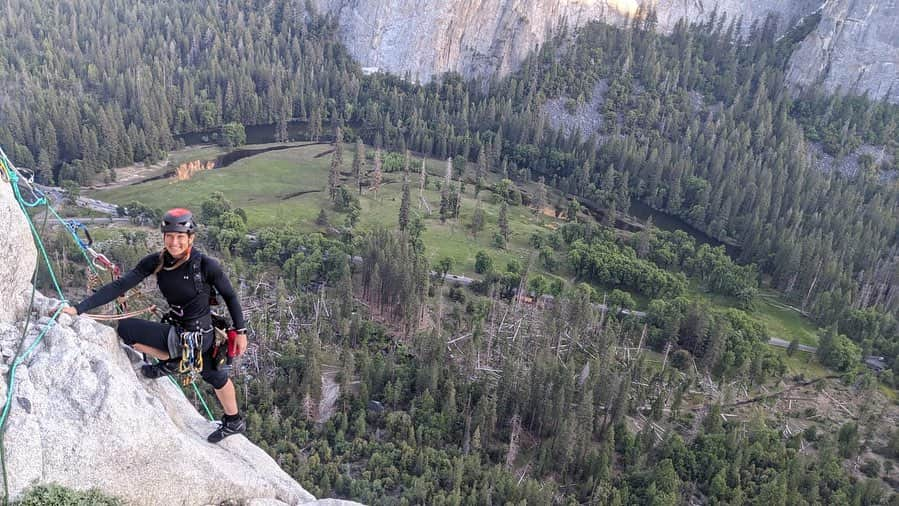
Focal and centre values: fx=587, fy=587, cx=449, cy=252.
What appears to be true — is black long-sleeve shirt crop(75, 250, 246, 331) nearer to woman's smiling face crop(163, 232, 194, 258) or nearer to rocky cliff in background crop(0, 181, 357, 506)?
woman's smiling face crop(163, 232, 194, 258)

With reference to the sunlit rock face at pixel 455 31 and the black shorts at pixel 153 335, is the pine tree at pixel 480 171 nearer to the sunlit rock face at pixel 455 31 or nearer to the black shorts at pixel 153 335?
the sunlit rock face at pixel 455 31

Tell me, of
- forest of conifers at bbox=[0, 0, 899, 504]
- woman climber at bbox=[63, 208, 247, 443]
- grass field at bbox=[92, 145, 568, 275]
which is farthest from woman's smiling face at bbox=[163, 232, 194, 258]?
grass field at bbox=[92, 145, 568, 275]

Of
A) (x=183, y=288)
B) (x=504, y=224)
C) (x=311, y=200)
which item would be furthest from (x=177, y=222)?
(x=311, y=200)

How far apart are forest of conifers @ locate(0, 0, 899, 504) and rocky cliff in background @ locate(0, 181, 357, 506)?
21258mm

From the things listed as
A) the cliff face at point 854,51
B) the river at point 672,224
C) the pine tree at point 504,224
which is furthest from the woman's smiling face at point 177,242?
the cliff face at point 854,51

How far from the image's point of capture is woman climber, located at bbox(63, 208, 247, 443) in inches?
430

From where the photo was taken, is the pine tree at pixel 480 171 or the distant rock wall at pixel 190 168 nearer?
the distant rock wall at pixel 190 168

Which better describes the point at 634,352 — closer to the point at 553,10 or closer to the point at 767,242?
the point at 767,242

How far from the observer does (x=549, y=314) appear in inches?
2243

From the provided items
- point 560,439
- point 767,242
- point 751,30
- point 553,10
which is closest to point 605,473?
point 560,439

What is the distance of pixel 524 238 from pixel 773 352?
109ft

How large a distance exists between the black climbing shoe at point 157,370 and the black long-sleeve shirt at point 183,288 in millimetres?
1293

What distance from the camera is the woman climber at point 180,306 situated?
1093 cm

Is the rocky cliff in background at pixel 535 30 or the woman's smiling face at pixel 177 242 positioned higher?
the rocky cliff in background at pixel 535 30
